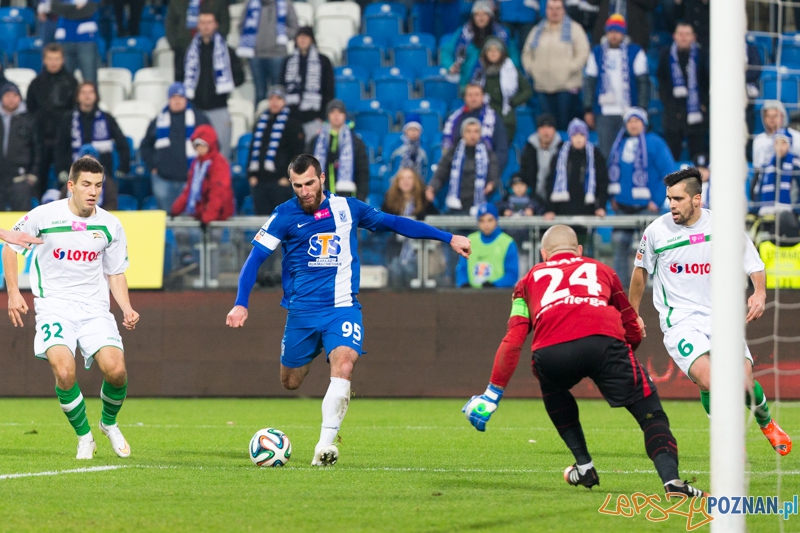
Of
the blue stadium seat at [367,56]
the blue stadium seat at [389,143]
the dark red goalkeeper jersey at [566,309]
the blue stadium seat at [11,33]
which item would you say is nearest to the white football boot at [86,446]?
the dark red goalkeeper jersey at [566,309]

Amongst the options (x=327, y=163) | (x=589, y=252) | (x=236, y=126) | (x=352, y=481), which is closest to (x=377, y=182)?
(x=327, y=163)

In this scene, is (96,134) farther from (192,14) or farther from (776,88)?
(776,88)

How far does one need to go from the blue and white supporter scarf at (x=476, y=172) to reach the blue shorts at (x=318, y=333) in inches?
270

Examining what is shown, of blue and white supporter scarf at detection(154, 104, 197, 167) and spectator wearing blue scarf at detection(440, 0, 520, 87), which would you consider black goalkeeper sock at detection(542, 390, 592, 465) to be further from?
spectator wearing blue scarf at detection(440, 0, 520, 87)

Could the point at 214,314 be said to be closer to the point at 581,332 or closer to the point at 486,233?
the point at 486,233

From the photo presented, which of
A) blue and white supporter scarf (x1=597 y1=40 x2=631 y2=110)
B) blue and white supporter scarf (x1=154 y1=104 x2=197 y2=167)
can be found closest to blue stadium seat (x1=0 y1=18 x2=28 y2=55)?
blue and white supporter scarf (x1=154 y1=104 x2=197 y2=167)

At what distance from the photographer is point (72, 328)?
9.15 metres

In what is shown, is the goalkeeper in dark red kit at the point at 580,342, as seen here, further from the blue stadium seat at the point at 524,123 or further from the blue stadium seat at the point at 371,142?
the blue stadium seat at the point at 371,142

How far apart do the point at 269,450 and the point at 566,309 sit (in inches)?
103

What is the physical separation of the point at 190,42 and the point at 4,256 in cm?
1037

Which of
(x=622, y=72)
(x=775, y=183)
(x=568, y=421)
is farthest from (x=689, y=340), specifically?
(x=622, y=72)

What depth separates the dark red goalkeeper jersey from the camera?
22.0 ft

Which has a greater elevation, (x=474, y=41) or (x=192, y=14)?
(x=192, y=14)

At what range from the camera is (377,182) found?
701 inches
